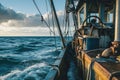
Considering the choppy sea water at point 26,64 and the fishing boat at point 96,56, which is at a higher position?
the fishing boat at point 96,56

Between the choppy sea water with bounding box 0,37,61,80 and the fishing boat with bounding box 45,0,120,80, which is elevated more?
the fishing boat with bounding box 45,0,120,80

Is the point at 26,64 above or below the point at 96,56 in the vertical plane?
below

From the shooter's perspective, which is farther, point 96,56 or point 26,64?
point 26,64

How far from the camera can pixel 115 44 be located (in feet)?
20.5

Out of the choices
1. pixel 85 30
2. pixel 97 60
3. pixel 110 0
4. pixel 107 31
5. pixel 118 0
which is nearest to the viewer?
pixel 97 60

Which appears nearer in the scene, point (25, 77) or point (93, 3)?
point (25, 77)

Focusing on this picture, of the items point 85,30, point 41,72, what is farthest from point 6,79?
point 85,30

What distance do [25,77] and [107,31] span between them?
5579mm

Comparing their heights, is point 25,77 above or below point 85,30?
below

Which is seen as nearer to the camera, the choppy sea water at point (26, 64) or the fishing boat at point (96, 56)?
the fishing boat at point (96, 56)

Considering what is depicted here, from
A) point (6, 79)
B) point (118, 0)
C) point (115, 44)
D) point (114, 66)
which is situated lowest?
point (6, 79)

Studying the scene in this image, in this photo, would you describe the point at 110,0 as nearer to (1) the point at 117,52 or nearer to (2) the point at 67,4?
(2) the point at 67,4

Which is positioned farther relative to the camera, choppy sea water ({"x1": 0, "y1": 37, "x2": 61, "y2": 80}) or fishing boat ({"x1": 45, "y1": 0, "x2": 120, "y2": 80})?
choppy sea water ({"x1": 0, "y1": 37, "x2": 61, "y2": 80})

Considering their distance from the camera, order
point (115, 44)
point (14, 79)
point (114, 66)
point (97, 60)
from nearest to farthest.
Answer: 1. point (114, 66)
2. point (97, 60)
3. point (115, 44)
4. point (14, 79)
